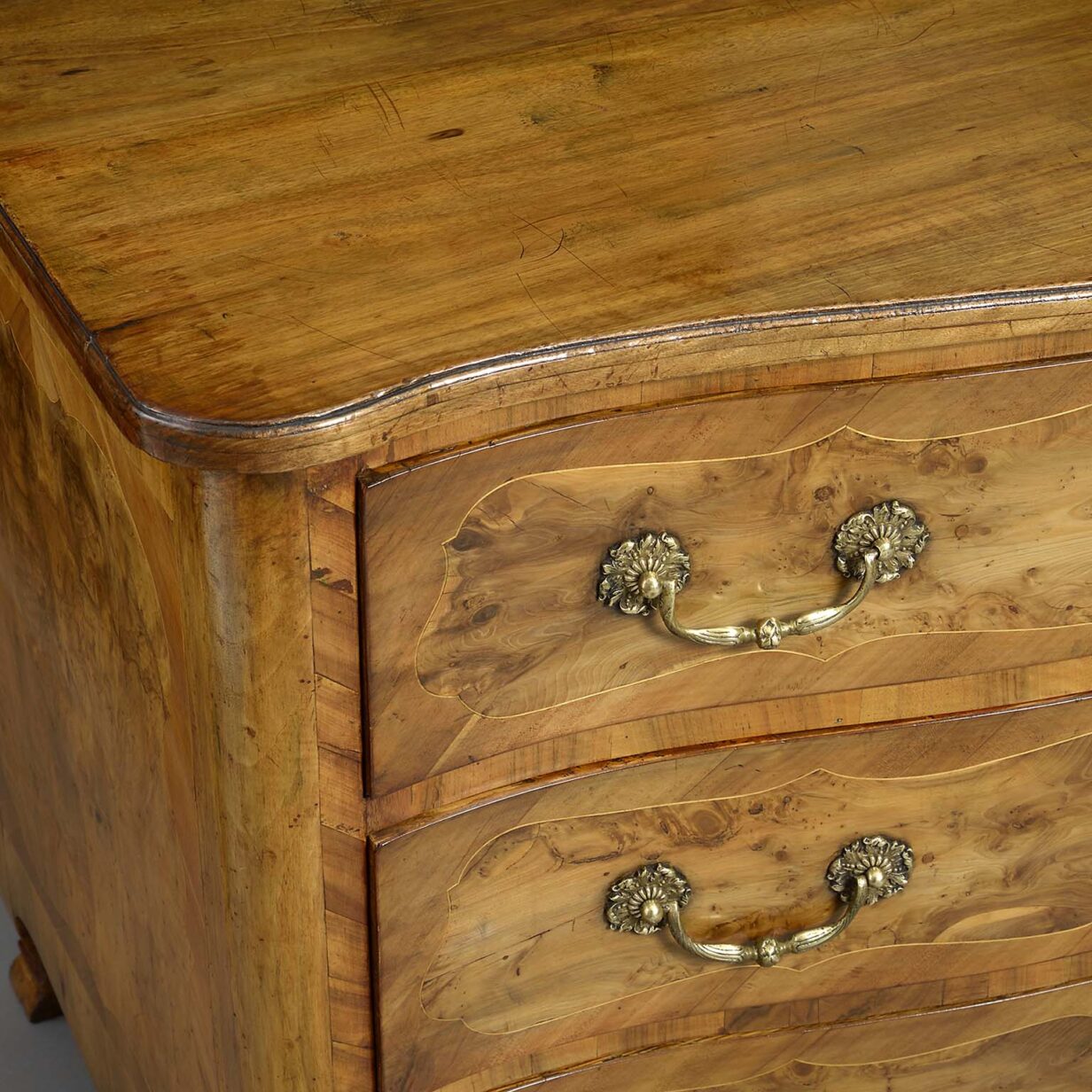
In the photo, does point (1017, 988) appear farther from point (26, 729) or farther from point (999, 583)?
point (26, 729)

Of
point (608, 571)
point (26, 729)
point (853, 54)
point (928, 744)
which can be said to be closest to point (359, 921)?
point (608, 571)

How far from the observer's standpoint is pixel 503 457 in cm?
82

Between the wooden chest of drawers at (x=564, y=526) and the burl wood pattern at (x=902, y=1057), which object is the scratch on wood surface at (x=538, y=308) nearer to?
the wooden chest of drawers at (x=564, y=526)

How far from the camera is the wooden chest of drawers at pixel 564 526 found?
0.80 metres

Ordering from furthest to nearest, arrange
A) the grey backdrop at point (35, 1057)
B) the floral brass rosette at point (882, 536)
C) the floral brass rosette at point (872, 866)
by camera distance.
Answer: the grey backdrop at point (35, 1057), the floral brass rosette at point (872, 866), the floral brass rosette at point (882, 536)

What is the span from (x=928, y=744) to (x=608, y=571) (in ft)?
0.85

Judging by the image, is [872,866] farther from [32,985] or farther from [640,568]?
[32,985]

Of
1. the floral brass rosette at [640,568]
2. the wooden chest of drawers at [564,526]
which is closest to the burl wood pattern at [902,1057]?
the wooden chest of drawers at [564,526]

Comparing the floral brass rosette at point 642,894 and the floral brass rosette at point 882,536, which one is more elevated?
the floral brass rosette at point 882,536

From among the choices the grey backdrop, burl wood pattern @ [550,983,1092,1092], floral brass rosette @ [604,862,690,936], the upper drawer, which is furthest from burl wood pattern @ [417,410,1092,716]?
the grey backdrop

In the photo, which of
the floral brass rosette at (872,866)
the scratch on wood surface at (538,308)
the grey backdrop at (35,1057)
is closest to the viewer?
the scratch on wood surface at (538,308)

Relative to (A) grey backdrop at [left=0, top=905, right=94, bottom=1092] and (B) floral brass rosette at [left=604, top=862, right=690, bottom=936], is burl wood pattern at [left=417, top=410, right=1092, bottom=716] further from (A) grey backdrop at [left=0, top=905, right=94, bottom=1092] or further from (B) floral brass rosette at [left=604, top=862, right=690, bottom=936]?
(A) grey backdrop at [left=0, top=905, right=94, bottom=1092]

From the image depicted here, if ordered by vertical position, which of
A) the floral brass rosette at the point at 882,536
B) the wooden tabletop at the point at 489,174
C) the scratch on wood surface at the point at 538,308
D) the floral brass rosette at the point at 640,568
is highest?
the wooden tabletop at the point at 489,174

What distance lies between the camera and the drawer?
96cm
